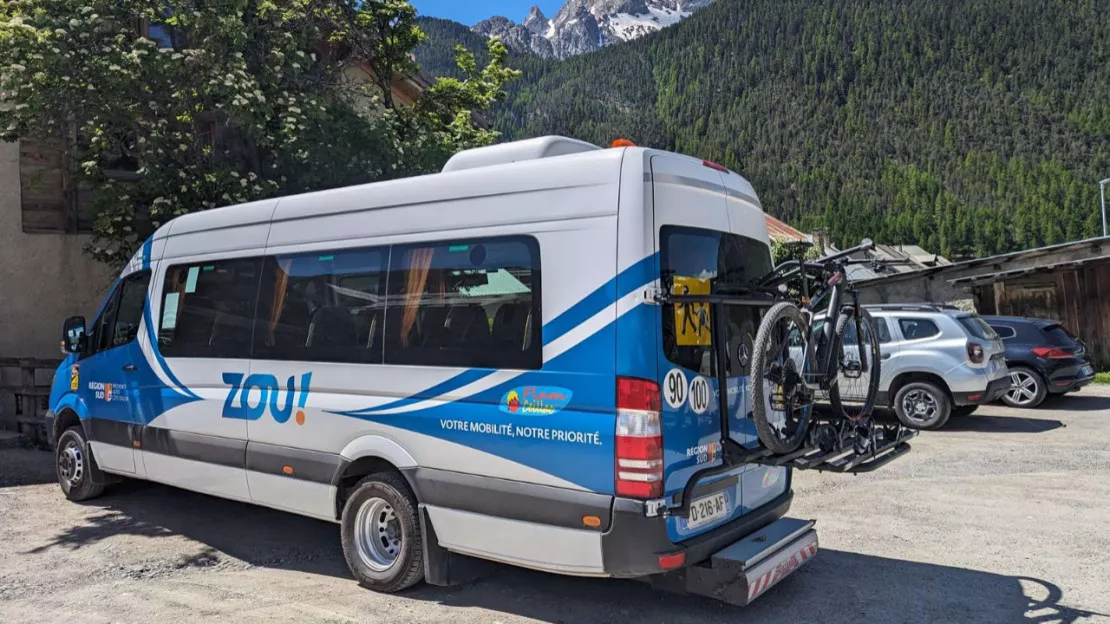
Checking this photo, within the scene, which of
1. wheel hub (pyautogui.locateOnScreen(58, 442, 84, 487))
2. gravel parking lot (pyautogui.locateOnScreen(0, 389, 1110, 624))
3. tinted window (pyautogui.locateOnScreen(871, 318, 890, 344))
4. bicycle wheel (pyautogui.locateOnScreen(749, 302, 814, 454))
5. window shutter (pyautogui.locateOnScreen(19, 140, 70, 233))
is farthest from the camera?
window shutter (pyautogui.locateOnScreen(19, 140, 70, 233))

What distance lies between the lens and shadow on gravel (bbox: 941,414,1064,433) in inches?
456

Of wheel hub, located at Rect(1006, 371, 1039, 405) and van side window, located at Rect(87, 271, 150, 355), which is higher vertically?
van side window, located at Rect(87, 271, 150, 355)

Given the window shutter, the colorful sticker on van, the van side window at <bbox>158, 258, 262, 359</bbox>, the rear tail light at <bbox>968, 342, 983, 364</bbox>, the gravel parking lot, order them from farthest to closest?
the window shutter < the rear tail light at <bbox>968, 342, 983, 364</bbox> < the van side window at <bbox>158, 258, 262, 359</bbox> < the gravel parking lot < the colorful sticker on van

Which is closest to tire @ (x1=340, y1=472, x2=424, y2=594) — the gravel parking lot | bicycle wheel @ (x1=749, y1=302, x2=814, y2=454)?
the gravel parking lot

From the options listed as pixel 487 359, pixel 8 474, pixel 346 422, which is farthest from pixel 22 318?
pixel 487 359

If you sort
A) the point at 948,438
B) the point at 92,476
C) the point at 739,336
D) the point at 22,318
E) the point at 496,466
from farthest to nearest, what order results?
the point at 22,318 < the point at 948,438 < the point at 92,476 < the point at 739,336 < the point at 496,466

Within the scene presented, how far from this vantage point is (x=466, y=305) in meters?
4.72

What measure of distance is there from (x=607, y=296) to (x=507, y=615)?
201cm

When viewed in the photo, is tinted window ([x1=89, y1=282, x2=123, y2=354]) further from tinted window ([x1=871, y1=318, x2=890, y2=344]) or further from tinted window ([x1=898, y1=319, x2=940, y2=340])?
tinted window ([x1=898, y1=319, x2=940, y2=340])

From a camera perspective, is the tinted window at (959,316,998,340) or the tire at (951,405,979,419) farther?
the tire at (951,405,979,419)

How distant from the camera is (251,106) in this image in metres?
9.45

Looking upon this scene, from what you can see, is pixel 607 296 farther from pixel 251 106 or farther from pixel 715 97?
pixel 715 97

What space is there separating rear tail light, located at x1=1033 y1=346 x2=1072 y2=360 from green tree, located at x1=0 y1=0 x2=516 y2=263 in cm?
1026

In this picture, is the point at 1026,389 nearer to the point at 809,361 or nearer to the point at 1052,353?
the point at 1052,353
